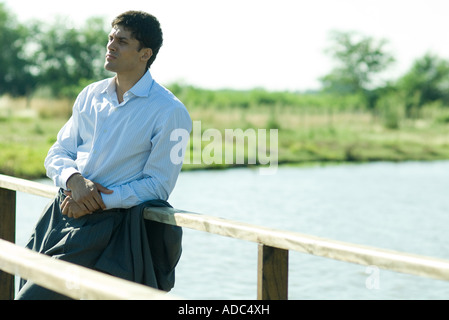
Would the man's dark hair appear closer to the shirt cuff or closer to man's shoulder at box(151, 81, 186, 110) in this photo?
man's shoulder at box(151, 81, 186, 110)

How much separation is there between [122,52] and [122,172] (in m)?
0.38

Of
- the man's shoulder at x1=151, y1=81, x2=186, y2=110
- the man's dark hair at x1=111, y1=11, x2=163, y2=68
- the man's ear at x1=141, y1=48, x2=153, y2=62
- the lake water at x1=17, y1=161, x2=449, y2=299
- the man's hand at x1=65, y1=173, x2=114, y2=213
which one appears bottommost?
the lake water at x1=17, y1=161, x2=449, y2=299

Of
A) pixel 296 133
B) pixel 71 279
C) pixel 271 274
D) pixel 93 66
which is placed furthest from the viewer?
pixel 93 66

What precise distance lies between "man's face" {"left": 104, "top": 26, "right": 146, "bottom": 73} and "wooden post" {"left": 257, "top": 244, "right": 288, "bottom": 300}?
0.84 meters

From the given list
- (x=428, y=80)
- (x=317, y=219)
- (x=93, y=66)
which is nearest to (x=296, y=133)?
(x=317, y=219)

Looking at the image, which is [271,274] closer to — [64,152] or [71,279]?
[71,279]

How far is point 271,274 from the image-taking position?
5.76 feet

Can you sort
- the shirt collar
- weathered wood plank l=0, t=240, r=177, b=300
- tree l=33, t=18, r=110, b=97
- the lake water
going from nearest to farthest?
weathered wood plank l=0, t=240, r=177, b=300, the shirt collar, the lake water, tree l=33, t=18, r=110, b=97

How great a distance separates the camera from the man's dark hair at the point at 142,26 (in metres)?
2.26

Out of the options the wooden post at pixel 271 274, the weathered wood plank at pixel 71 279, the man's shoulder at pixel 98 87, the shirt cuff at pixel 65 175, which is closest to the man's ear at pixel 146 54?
the man's shoulder at pixel 98 87

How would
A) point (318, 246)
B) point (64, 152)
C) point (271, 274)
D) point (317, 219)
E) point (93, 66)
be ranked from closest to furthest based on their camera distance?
point (318, 246)
point (271, 274)
point (64, 152)
point (317, 219)
point (93, 66)

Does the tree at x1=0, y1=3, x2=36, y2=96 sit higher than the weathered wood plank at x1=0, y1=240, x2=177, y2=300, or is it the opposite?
the tree at x1=0, y1=3, x2=36, y2=96

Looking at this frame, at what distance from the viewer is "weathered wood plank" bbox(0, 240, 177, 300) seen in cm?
111

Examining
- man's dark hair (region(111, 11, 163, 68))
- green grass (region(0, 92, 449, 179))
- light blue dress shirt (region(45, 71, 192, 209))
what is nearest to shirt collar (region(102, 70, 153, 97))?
light blue dress shirt (region(45, 71, 192, 209))
